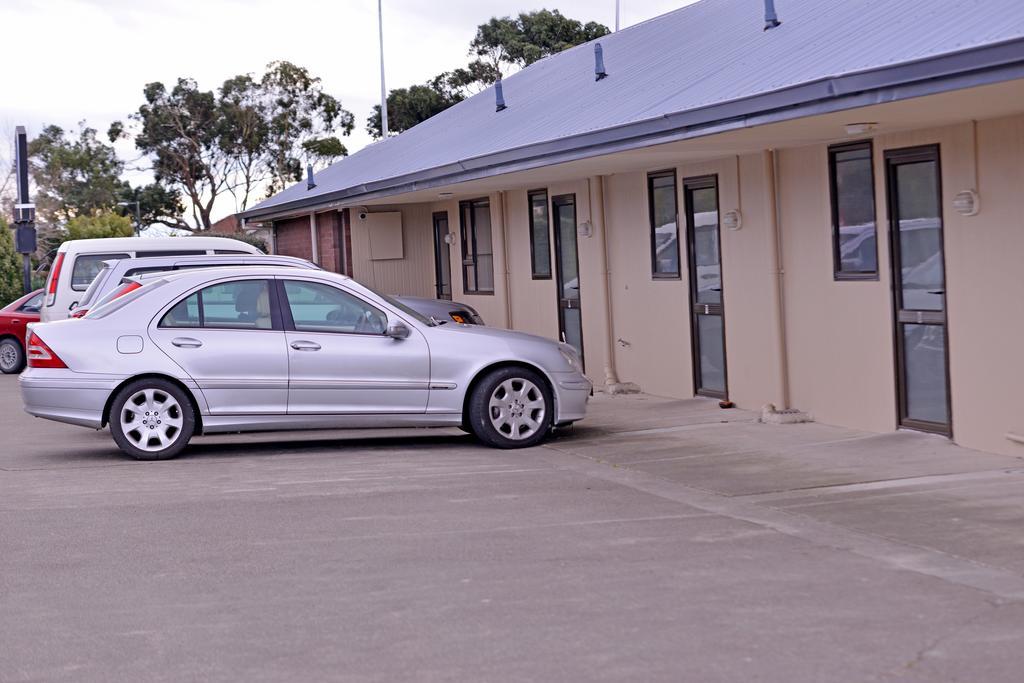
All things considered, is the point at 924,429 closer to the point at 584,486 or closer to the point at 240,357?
the point at 584,486

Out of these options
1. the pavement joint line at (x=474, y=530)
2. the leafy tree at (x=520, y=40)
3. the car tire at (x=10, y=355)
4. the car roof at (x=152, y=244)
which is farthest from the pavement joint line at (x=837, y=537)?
the leafy tree at (x=520, y=40)

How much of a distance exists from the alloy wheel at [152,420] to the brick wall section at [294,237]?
15.8 m

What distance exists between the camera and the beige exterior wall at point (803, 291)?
9953mm

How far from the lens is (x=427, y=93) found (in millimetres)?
57562

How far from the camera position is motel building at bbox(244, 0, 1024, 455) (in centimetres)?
972

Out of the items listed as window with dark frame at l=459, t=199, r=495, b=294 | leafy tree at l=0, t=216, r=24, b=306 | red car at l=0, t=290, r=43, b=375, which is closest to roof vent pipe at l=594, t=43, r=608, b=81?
window with dark frame at l=459, t=199, r=495, b=294

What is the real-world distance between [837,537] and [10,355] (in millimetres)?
19914

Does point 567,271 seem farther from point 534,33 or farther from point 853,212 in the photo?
point 534,33

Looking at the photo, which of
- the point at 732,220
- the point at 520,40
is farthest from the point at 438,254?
the point at 520,40

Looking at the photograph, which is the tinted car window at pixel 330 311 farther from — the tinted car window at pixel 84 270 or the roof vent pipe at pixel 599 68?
the tinted car window at pixel 84 270

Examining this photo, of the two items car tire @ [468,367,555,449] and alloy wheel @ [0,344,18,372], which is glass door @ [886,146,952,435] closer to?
car tire @ [468,367,555,449]

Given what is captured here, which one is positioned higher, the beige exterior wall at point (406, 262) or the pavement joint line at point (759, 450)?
the beige exterior wall at point (406, 262)

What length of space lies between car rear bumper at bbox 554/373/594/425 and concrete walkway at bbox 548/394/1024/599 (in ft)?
0.85

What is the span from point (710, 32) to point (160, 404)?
25.4 ft
